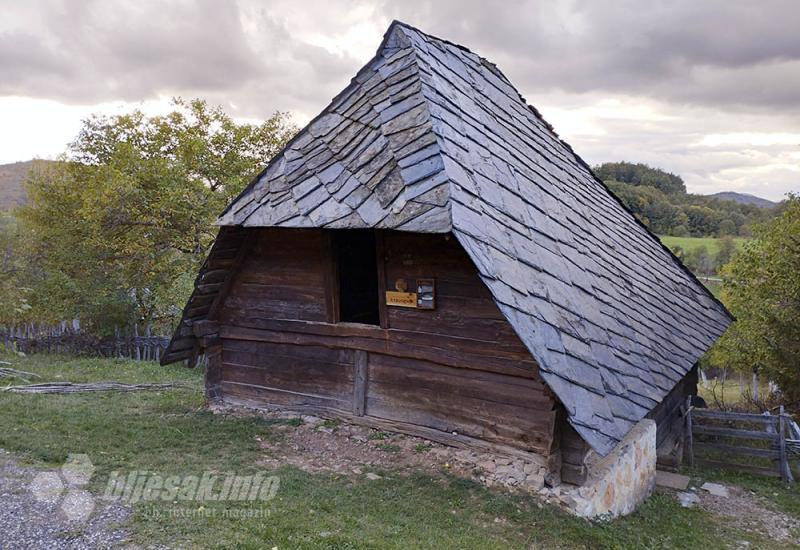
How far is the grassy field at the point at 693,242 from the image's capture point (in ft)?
139

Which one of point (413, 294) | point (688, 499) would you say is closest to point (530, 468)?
point (413, 294)

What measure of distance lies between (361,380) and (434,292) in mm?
1570

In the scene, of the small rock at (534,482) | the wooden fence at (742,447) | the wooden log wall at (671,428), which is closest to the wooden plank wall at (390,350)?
the small rock at (534,482)

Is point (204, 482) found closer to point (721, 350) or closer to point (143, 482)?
point (143, 482)

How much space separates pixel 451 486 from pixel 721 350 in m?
16.0

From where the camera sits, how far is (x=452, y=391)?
6566 mm

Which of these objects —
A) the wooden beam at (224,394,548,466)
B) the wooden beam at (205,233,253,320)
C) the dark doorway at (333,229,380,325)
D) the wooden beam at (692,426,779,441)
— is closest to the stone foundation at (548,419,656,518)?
the wooden beam at (224,394,548,466)

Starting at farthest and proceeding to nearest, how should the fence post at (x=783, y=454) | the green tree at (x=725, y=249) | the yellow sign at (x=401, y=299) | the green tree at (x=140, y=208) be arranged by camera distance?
the green tree at (x=725, y=249), the green tree at (x=140, y=208), the fence post at (x=783, y=454), the yellow sign at (x=401, y=299)

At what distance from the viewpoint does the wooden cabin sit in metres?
5.44

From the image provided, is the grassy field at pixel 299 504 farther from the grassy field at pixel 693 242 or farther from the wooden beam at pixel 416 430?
the grassy field at pixel 693 242

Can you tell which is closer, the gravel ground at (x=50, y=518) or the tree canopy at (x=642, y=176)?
the gravel ground at (x=50, y=518)

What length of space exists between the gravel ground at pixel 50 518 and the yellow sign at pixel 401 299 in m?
3.40

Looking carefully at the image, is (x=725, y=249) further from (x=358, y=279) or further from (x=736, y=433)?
(x=358, y=279)

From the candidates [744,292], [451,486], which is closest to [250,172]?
[451,486]
